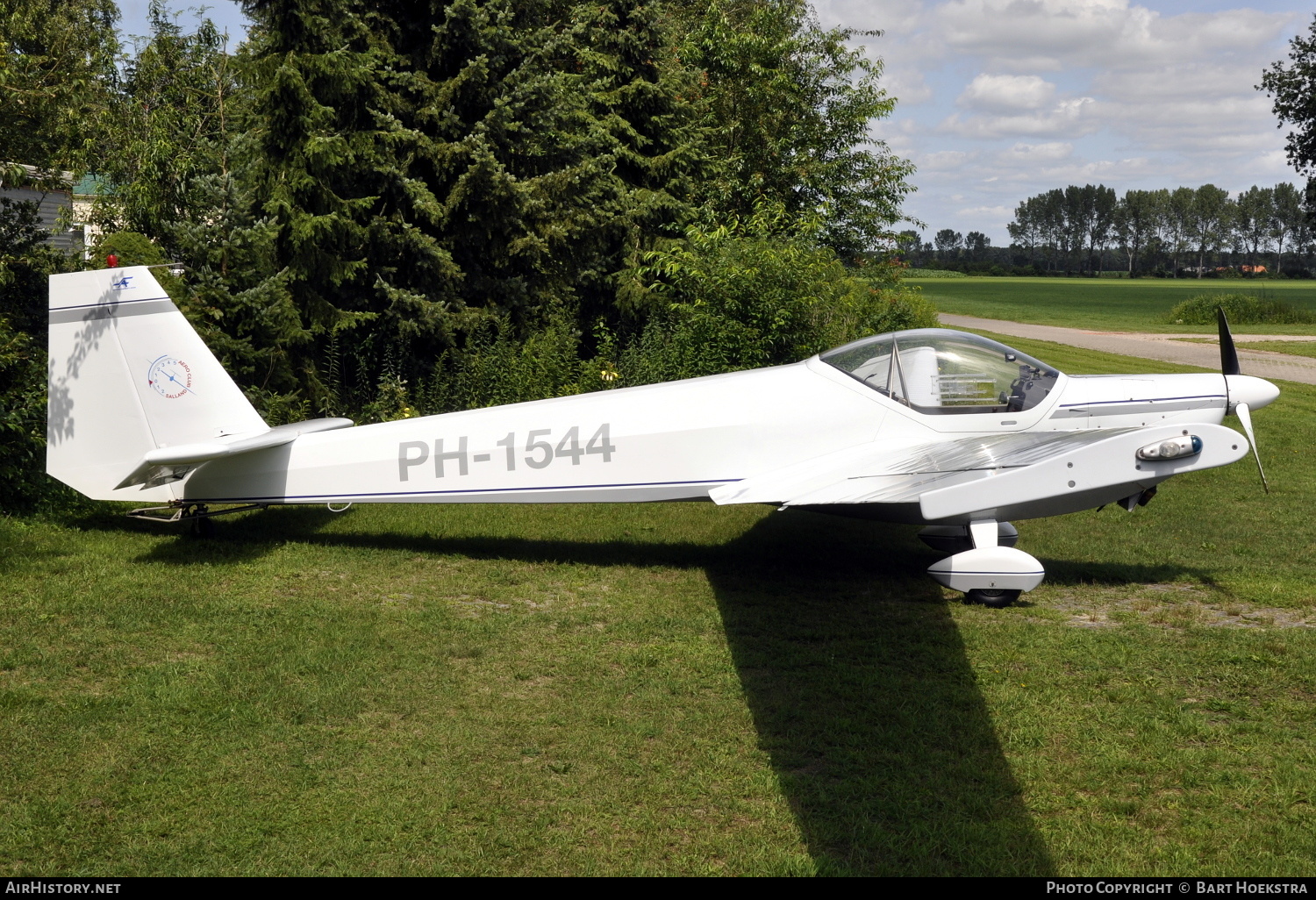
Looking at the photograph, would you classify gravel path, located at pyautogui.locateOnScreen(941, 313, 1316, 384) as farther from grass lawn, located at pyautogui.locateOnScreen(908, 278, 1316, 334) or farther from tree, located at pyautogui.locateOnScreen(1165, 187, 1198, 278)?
tree, located at pyautogui.locateOnScreen(1165, 187, 1198, 278)

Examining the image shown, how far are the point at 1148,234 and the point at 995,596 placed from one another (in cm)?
18515

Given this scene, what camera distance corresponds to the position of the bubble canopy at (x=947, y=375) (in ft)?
24.1

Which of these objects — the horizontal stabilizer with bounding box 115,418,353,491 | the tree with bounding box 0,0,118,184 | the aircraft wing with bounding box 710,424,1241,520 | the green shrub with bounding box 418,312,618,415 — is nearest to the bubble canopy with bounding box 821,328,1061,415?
the aircraft wing with bounding box 710,424,1241,520

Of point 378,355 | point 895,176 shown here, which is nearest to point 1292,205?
point 895,176

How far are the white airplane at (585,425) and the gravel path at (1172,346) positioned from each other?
15337mm

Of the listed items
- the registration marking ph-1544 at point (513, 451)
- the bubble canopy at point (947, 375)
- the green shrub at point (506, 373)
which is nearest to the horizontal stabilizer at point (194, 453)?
the registration marking ph-1544 at point (513, 451)

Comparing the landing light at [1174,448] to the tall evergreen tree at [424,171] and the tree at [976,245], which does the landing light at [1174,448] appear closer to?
the tall evergreen tree at [424,171]

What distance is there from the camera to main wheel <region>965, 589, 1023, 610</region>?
21.9 feet

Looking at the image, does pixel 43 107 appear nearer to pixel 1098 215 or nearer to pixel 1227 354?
pixel 1227 354

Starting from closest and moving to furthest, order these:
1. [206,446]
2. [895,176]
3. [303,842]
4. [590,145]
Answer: [303,842], [206,446], [590,145], [895,176]

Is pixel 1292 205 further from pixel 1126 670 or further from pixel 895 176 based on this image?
pixel 1126 670

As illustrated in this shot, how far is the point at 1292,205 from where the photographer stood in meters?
155

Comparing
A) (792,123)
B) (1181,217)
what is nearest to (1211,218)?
(1181,217)

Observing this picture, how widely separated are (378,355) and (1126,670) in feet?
33.3
